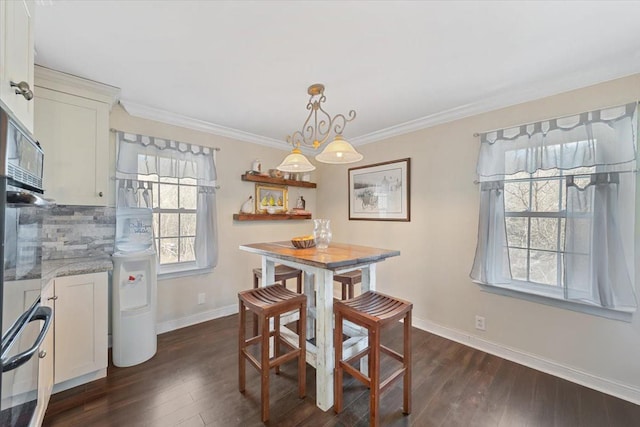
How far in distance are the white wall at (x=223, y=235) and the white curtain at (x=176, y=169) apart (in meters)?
0.12

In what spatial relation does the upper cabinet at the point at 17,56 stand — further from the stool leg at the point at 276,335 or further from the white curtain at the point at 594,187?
the white curtain at the point at 594,187

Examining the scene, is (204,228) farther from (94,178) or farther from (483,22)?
(483,22)

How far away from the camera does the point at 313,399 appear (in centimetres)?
179

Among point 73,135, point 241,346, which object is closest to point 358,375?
point 241,346

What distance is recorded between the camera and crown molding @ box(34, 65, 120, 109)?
189 centimetres

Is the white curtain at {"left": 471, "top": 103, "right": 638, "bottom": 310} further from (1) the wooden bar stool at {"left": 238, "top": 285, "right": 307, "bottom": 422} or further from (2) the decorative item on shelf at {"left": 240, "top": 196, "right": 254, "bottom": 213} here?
(2) the decorative item on shelf at {"left": 240, "top": 196, "right": 254, "bottom": 213}

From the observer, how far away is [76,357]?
1.83 m

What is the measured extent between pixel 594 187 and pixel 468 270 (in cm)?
116

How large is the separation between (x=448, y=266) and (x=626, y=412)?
1434 millimetres

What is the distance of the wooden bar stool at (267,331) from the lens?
162 cm

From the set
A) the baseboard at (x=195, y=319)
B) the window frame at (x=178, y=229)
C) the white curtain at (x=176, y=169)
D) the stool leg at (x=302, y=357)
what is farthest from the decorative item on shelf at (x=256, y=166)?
the stool leg at (x=302, y=357)

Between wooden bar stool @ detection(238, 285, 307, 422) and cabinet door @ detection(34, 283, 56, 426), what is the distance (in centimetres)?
106

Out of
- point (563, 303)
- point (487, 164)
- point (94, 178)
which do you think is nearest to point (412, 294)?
point (563, 303)

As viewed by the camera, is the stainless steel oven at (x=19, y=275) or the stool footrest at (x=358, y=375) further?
the stool footrest at (x=358, y=375)
